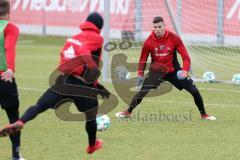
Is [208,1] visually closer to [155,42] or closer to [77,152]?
[155,42]

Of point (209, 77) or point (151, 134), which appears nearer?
point (151, 134)

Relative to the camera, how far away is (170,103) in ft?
46.6

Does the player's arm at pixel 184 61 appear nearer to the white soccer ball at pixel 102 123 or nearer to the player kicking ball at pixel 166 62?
the player kicking ball at pixel 166 62

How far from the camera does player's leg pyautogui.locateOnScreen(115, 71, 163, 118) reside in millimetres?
12375

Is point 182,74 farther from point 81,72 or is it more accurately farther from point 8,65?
point 8,65

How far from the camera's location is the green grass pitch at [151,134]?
30.5ft

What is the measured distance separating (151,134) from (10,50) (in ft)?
10.6

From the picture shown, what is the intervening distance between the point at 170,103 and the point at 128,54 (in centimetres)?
469

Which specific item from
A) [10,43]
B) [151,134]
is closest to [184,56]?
[151,134]

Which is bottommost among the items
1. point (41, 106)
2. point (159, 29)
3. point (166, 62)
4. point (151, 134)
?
point (151, 134)

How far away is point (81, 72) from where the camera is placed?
857cm

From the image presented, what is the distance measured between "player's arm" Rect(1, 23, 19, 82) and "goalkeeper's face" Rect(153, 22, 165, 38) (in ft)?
13.0

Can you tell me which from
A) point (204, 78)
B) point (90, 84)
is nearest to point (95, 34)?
point (90, 84)

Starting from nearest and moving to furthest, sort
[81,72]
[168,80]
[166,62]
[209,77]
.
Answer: [81,72] < [166,62] < [168,80] < [209,77]
